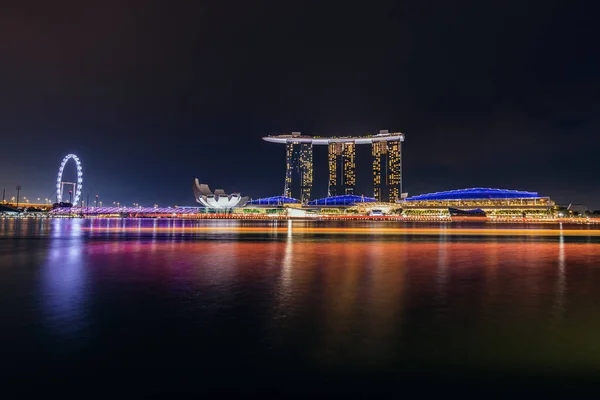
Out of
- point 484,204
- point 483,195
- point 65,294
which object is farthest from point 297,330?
point 483,195

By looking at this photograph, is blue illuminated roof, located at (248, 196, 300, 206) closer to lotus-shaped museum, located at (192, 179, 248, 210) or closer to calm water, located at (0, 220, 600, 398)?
lotus-shaped museum, located at (192, 179, 248, 210)

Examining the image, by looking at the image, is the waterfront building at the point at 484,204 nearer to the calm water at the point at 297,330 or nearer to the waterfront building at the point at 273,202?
the waterfront building at the point at 273,202

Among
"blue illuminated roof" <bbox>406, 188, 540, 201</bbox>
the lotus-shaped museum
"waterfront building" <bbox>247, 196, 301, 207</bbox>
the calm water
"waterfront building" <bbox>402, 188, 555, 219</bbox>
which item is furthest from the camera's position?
"waterfront building" <bbox>247, 196, 301, 207</bbox>

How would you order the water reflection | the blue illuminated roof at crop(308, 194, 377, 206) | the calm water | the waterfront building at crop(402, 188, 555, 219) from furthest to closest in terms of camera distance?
the blue illuminated roof at crop(308, 194, 377, 206) < the waterfront building at crop(402, 188, 555, 219) < the water reflection < the calm water

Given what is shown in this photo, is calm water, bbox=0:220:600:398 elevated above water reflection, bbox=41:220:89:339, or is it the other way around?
calm water, bbox=0:220:600:398

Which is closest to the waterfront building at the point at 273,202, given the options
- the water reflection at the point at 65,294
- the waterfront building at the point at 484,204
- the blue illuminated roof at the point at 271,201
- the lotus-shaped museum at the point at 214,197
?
the blue illuminated roof at the point at 271,201

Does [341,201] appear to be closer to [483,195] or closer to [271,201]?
[271,201]

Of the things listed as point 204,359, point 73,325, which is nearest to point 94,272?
point 73,325

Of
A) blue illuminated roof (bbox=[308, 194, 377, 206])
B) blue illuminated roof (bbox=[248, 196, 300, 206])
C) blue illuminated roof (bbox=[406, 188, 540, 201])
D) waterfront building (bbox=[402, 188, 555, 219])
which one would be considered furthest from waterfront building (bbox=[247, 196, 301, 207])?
blue illuminated roof (bbox=[406, 188, 540, 201])

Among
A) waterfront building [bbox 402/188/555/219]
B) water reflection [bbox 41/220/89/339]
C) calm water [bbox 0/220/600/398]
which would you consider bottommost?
water reflection [bbox 41/220/89/339]
